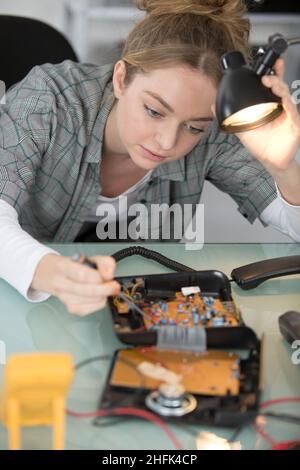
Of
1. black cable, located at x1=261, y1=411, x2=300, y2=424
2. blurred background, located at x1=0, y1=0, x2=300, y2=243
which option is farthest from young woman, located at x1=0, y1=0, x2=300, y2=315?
blurred background, located at x1=0, y1=0, x2=300, y2=243

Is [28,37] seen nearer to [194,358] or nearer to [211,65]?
[211,65]

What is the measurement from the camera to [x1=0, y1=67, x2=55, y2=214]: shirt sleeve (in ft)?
3.81

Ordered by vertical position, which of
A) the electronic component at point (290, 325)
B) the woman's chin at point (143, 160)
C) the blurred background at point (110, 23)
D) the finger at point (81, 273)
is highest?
the finger at point (81, 273)

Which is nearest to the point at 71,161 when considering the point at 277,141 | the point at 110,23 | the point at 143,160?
the point at 143,160

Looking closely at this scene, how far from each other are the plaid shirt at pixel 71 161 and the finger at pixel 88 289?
0.33 meters

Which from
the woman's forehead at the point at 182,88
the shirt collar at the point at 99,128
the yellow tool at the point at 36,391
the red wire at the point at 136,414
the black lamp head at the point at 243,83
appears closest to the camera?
the yellow tool at the point at 36,391

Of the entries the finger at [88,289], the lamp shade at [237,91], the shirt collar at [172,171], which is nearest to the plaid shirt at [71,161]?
the shirt collar at [172,171]

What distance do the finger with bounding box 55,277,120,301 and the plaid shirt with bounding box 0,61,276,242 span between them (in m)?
0.33

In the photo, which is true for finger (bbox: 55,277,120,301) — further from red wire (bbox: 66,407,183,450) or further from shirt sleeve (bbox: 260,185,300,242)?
shirt sleeve (bbox: 260,185,300,242)

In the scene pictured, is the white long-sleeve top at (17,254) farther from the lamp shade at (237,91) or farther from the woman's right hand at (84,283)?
the lamp shade at (237,91)

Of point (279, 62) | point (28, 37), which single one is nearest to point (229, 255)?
point (279, 62)

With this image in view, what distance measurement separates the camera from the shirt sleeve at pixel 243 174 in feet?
4.61

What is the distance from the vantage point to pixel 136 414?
2.44 feet
